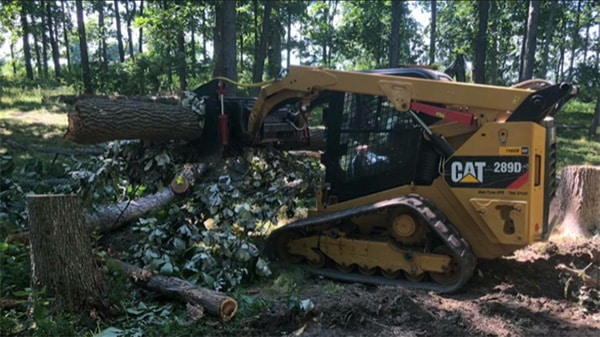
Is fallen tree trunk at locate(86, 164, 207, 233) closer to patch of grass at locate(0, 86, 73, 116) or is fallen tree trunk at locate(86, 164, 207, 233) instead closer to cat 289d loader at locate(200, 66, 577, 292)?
cat 289d loader at locate(200, 66, 577, 292)

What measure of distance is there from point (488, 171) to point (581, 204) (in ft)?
8.96

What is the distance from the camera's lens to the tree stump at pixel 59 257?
3.70 metres

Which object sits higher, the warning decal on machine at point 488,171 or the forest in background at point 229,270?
the warning decal on machine at point 488,171

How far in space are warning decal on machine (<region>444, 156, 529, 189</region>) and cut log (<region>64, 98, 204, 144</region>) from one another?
359 cm

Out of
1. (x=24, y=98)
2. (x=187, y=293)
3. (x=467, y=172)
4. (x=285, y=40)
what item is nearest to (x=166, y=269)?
(x=187, y=293)

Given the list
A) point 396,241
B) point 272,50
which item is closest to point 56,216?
point 396,241

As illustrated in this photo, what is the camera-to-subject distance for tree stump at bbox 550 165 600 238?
662 cm

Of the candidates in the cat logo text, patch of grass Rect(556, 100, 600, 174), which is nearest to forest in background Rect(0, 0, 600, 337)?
the cat logo text

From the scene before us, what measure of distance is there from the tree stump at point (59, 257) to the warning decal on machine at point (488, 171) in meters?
3.44

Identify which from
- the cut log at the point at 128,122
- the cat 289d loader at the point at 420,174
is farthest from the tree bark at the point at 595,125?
the cut log at the point at 128,122

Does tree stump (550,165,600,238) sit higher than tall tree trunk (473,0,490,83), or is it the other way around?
tall tree trunk (473,0,490,83)

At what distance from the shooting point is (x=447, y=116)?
5.05 m

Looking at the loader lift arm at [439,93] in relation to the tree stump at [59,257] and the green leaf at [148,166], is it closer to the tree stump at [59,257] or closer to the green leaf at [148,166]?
the green leaf at [148,166]

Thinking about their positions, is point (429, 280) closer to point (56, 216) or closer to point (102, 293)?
point (102, 293)
